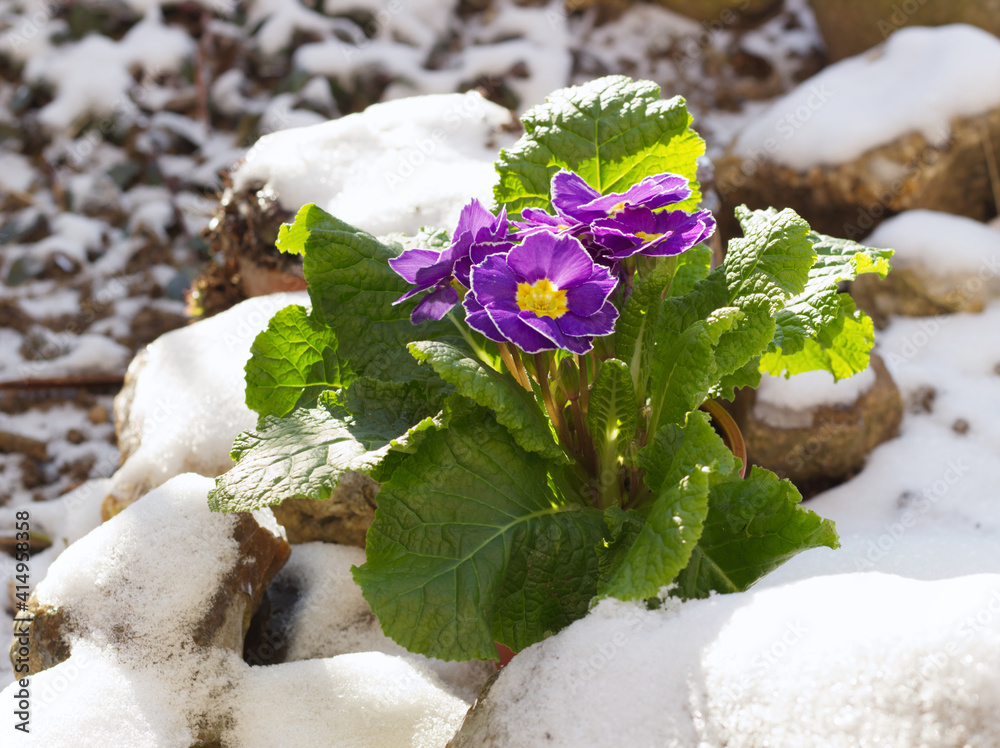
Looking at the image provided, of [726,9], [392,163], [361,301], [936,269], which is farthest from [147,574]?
[726,9]

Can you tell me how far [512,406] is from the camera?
3.82ft

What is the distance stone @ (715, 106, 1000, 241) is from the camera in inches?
115

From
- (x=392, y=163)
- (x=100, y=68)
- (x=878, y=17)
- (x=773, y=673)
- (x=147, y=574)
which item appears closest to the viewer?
(x=773, y=673)

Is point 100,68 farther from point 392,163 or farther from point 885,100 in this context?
point 885,100

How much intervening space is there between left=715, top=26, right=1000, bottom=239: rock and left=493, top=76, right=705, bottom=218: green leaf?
61.9 inches

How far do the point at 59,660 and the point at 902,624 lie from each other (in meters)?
1.30

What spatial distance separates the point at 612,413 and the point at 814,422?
1201 mm

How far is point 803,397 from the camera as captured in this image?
225 cm

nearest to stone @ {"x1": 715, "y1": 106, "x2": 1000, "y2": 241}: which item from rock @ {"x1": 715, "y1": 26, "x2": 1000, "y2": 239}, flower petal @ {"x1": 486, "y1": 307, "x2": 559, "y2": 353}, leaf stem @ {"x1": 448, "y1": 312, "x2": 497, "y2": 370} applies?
rock @ {"x1": 715, "y1": 26, "x2": 1000, "y2": 239}

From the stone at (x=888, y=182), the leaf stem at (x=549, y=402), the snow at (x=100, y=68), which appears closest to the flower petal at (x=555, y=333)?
the leaf stem at (x=549, y=402)

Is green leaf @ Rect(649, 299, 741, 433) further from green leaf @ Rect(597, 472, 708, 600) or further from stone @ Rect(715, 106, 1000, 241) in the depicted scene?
stone @ Rect(715, 106, 1000, 241)

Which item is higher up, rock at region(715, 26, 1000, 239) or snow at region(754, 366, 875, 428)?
rock at region(715, 26, 1000, 239)

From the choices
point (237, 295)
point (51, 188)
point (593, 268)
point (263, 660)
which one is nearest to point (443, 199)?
point (237, 295)

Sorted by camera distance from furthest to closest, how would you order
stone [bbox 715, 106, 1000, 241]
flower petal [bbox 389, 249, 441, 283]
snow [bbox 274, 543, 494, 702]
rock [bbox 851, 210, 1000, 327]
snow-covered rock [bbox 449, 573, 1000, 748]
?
1. stone [bbox 715, 106, 1000, 241]
2. rock [bbox 851, 210, 1000, 327]
3. snow [bbox 274, 543, 494, 702]
4. flower petal [bbox 389, 249, 441, 283]
5. snow-covered rock [bbox 449, 573, 1000, 748]
